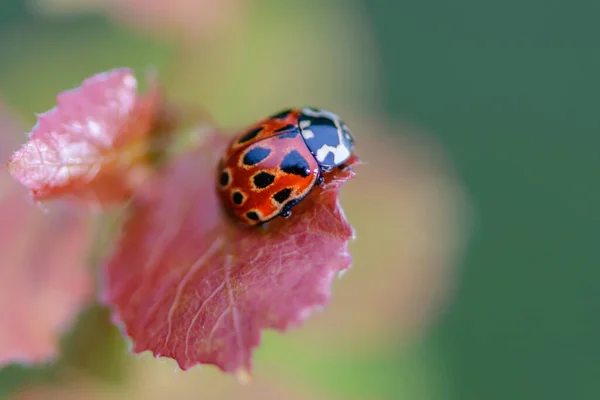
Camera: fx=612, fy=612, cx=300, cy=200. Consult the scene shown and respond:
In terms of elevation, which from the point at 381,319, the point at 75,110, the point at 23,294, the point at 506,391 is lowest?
the point at 506,391

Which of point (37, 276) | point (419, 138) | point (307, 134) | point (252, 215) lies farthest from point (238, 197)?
point (419, 138)

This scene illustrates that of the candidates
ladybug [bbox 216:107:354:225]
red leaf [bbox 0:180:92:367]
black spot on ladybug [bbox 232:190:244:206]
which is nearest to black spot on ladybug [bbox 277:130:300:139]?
ladybug [bbox 216:107:354:225]

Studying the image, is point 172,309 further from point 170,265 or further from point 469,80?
point 469,80

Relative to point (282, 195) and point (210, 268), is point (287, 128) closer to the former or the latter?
point (282, 195)

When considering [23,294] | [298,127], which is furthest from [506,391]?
[23,294]

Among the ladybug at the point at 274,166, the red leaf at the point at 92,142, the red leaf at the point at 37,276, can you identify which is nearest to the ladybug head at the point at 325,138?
the ladybug at the point at 274,166

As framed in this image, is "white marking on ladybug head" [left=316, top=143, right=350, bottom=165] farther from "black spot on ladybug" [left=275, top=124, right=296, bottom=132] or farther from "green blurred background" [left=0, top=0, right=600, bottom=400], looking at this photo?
"green blurred background" [left=0, top=0, right=600, bottom=400]
